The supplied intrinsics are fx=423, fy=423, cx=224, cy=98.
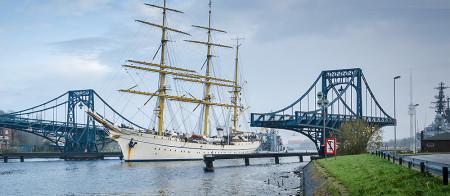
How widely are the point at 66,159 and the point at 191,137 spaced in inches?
1194

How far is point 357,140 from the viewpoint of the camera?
171ft

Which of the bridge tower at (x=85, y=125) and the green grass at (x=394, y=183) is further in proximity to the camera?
the bridge tower at (x=85, y=125)

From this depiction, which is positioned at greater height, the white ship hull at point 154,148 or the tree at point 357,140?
the tree at point 357,140

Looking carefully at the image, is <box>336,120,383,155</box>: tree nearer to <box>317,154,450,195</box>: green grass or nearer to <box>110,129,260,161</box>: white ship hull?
<box>317,154,450,195</box>: green grass

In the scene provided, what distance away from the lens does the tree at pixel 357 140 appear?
52.4 meters

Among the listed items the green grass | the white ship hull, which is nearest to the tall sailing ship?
the white ship hull

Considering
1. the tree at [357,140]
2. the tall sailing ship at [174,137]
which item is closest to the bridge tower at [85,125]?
the tall sailing ship at [174,137]

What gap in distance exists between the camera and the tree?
5241cm

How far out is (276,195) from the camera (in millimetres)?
30953

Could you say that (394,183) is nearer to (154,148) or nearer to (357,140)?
(357,140)

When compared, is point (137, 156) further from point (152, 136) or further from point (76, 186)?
point (76, 186)

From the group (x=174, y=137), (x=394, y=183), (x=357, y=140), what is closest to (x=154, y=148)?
(x=174, y=137)

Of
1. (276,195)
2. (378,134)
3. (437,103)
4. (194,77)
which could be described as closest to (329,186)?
(276,195)

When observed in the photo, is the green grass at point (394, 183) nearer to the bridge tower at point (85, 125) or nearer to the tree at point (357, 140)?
the tree at point (357, 140)
